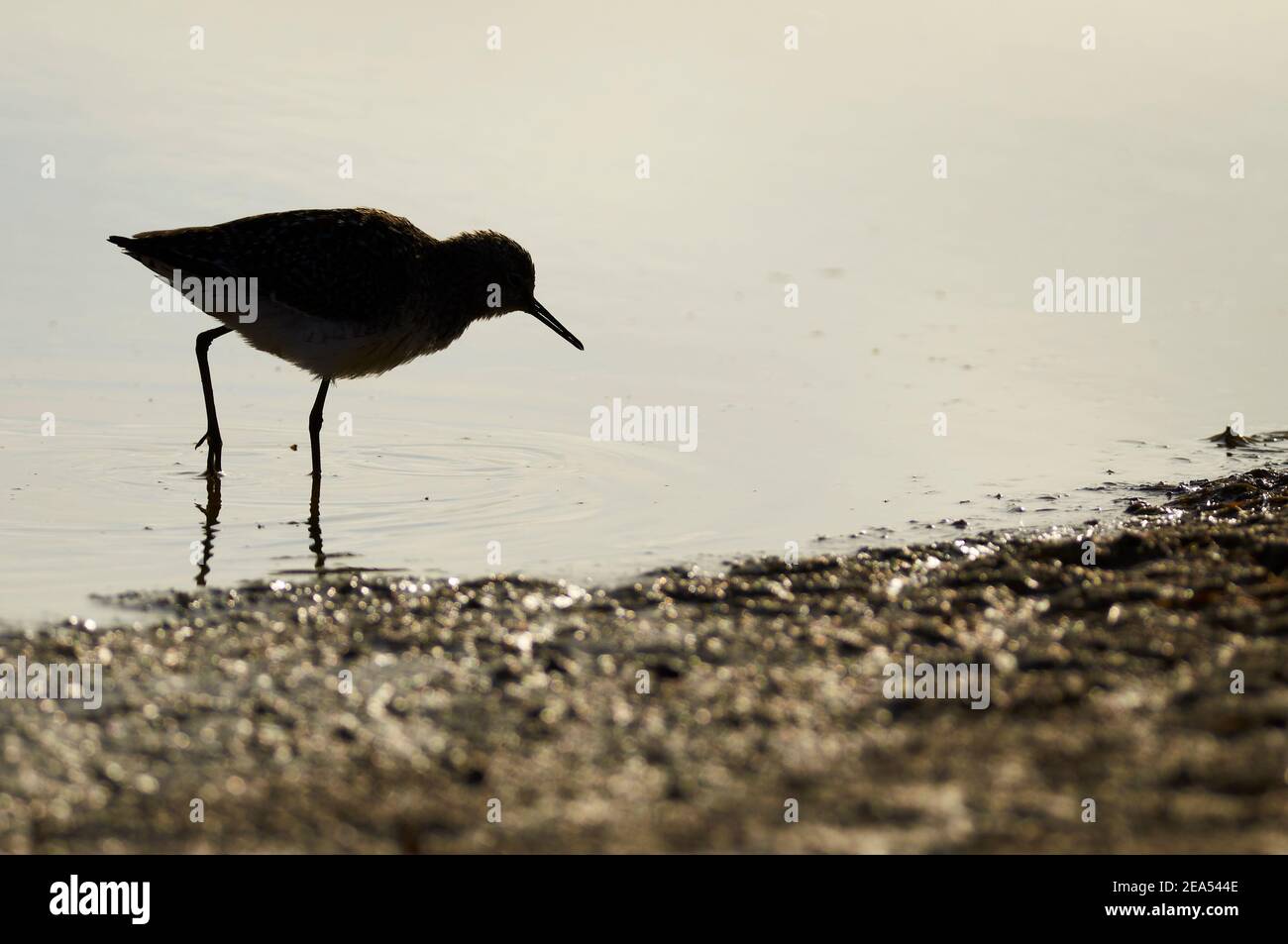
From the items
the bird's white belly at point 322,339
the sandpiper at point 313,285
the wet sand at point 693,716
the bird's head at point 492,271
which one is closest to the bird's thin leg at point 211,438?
the sandpiper at point 313,285

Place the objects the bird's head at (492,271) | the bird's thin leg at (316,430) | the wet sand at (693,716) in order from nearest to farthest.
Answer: the wet sand at (693,716) → the bird's thin leg at (316,430) → the bird's head at (492,271)

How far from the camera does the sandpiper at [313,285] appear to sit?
8234 mm

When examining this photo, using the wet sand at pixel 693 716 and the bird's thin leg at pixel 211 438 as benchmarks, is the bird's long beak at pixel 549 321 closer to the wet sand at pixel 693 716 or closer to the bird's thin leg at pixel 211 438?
the bird's thin leg at pixel 211 438

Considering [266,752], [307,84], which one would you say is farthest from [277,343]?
[307,84]

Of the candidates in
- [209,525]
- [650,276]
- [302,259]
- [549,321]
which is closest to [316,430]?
[302,259]

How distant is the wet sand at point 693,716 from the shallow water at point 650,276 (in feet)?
2.81

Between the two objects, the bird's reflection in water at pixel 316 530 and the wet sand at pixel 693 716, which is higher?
the bird's reflection in water at pixel 316 530

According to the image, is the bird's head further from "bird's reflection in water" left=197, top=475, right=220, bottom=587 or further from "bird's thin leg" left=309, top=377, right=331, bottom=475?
"bird's reflection in water" left=197, top=475, right=220, bottom=587

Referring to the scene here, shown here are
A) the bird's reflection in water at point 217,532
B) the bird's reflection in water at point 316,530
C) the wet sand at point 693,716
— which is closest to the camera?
the wet sand at point 693,716

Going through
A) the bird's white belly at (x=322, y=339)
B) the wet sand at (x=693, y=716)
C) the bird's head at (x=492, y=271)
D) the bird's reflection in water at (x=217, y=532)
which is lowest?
the wet sand at (x=693, y=716)

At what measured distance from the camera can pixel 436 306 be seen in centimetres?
888

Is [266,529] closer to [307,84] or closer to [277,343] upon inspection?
[277,343]

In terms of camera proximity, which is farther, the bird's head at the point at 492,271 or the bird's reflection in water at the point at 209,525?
the bird's head at the point at 492,271

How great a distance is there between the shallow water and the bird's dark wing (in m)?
0.84
